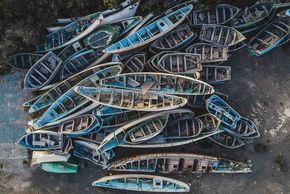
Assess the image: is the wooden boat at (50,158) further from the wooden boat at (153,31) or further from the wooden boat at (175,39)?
the wooden boat at (175,39)

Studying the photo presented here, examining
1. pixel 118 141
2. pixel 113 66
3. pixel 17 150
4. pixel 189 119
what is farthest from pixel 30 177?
pixel 189 119

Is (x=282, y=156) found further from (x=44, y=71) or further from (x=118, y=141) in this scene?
Answer: (x=44, y=71)

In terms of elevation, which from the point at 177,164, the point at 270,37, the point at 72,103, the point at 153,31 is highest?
the point at 153,31

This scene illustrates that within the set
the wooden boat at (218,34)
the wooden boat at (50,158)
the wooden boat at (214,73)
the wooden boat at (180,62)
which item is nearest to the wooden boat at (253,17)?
the wooden boat at (218,34)

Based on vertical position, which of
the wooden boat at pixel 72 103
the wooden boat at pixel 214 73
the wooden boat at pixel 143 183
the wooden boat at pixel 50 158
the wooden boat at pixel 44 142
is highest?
the wooden boat at pixel 214 73

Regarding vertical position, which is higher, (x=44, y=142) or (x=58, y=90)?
(x=58, y=90)

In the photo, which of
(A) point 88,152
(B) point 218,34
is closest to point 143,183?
(A) point 88,152

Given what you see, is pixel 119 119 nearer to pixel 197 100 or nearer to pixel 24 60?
pixel 197 100
